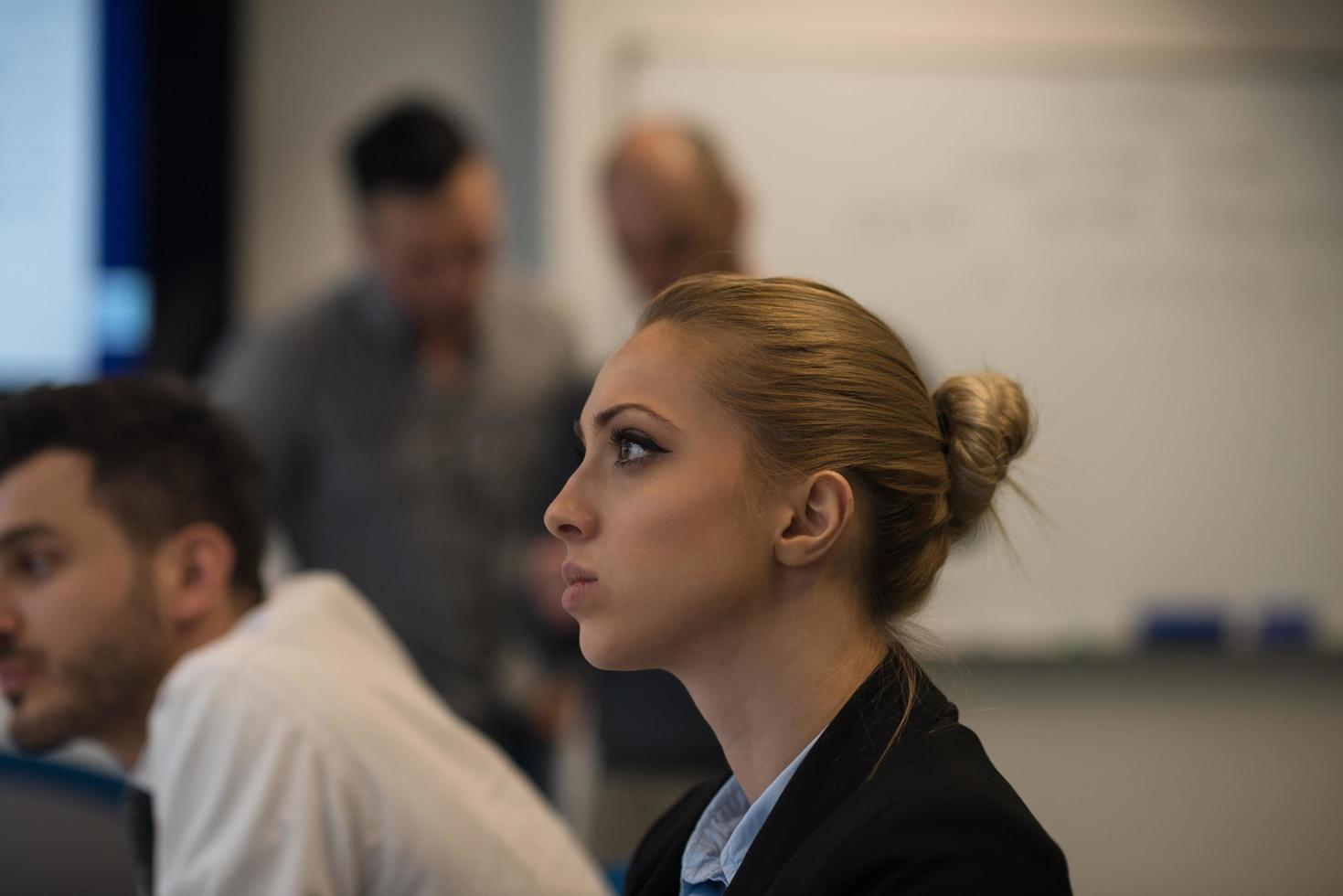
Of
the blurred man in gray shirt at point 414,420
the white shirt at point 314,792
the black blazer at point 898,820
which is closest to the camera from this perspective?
the black blazer at point 898,820

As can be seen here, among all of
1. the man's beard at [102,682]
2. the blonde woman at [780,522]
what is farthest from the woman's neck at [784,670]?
the man's beard at [102,682]

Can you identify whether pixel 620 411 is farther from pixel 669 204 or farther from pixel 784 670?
pixel 669 204

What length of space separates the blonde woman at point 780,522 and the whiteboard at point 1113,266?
225 centimetres

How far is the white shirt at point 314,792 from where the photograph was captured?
3.97ft

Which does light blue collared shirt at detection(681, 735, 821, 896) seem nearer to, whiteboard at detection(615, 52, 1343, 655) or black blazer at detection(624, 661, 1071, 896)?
black blazer at detection(624, 661, 1071, 896)

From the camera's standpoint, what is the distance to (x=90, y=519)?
54.1 inches

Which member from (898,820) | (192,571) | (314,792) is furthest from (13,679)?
(898,820)

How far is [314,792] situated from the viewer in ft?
4.04

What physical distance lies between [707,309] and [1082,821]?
7.51ft

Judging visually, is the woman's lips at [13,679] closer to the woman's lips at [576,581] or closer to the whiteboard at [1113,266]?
the woman's lips at [576,581]

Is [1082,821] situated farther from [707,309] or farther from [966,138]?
[707,309]

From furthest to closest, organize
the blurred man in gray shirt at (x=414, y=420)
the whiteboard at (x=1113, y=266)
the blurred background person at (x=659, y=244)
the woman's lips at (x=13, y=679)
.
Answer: the whiteboard at (x=1113, y=266), the blurred man in gray shirt at (x=414, y=420), the blurred background person at (x=659, y=244), the woman's lips at (x=13, y=679)

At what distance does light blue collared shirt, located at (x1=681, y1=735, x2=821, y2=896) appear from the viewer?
3.17 ft

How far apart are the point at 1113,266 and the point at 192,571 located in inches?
97.2
